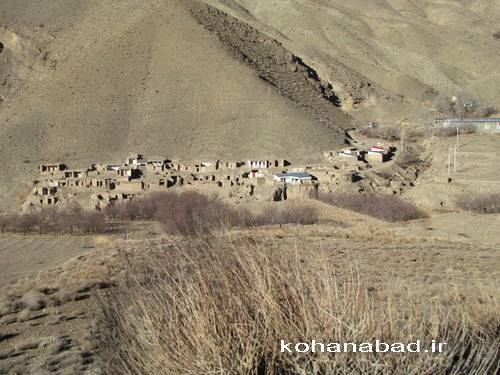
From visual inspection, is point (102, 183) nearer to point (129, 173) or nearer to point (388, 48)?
point (129, 173)

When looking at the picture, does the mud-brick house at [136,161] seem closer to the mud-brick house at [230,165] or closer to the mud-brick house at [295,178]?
the mud-brick house at [230,165]

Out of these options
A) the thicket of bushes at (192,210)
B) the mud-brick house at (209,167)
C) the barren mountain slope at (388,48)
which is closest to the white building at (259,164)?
the mud-brick house at (209,167)

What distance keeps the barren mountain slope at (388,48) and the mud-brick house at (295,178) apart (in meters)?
28.9

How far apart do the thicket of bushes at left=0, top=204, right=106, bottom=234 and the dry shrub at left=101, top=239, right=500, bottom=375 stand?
913 inches

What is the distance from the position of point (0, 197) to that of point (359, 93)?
41.7m

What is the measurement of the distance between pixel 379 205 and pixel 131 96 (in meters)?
32.3

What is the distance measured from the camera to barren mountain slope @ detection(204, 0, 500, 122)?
2633 inches

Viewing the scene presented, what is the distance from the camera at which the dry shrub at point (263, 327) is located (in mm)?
3207

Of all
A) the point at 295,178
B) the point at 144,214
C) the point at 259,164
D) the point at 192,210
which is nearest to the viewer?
the point at 192,210

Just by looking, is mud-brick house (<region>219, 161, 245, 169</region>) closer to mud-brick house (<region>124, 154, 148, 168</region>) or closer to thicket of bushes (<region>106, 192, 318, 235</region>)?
mud-brick house (<region>124, 154, 148, 168</region>)

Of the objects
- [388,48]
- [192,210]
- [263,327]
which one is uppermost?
[388,48]

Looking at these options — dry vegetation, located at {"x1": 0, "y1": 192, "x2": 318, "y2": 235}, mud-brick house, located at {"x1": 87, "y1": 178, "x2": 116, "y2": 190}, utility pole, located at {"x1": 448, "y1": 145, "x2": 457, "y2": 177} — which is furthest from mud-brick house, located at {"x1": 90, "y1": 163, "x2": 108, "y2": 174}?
utility pole, located at {"x1": 448, "y1": 145, "x2": 457, "y2": 177}

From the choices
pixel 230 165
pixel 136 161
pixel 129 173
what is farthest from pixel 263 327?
pixel 136 161

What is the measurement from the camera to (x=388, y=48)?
3438 inches
